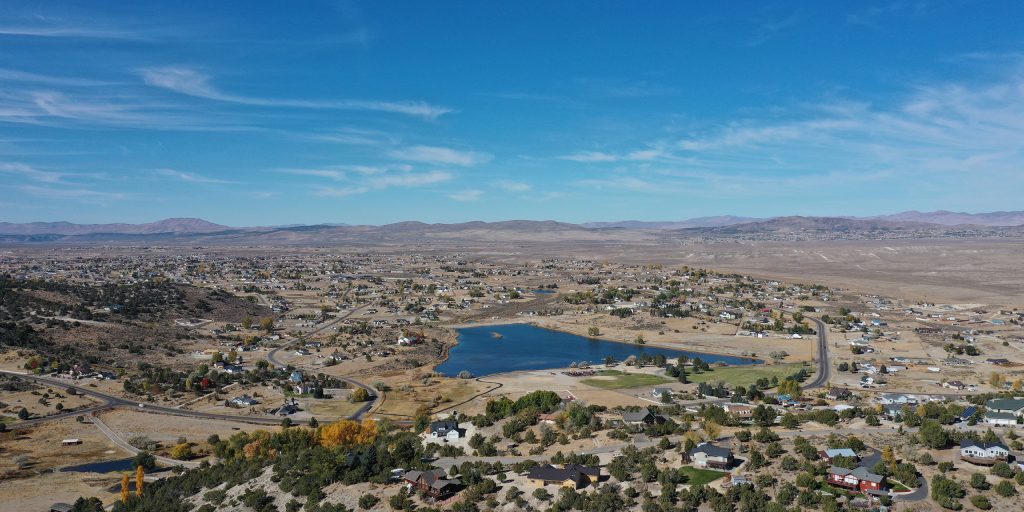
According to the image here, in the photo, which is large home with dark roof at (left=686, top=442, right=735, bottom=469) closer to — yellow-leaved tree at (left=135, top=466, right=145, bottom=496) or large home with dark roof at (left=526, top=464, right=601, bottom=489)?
large home with dark roof at (left=526, top=464, right=601, bottom=489)

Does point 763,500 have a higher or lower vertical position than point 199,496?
higher

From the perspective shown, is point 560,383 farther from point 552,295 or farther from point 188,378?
point 552,295

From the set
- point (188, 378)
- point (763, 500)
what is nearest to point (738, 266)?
point (188, 378)

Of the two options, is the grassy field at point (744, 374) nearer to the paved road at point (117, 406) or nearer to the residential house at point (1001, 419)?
the residential house at point (1001, 419)

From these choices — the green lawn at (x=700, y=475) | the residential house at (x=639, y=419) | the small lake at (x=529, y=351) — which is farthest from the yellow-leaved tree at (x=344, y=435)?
the small lake at (x=529, y=351)

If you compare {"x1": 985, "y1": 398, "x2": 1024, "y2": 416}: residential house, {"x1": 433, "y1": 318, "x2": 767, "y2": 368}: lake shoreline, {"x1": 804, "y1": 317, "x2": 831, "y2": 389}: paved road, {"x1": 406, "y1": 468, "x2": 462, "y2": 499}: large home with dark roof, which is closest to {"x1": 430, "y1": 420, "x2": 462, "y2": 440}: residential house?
{"x1": 406, "y1": 468, "x2": 462, "y2": 499}: large home with dark roof

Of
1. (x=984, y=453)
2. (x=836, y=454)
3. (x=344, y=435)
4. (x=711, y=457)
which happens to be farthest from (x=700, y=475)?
(x=344, y=435)

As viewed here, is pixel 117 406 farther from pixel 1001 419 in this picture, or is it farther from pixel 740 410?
pixel 1001 419
